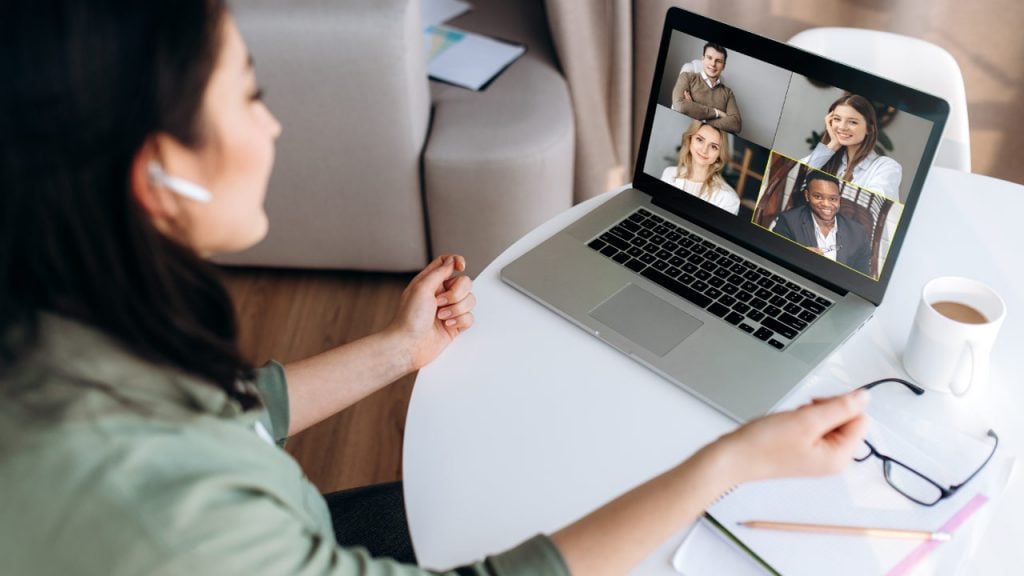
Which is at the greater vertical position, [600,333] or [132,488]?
[132,488]

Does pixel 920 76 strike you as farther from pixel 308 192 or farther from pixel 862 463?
pixel 308 192

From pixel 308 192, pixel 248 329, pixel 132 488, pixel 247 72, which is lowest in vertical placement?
pixel 248 329

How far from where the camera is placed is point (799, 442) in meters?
0.75

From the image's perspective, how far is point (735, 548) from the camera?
2.61ft

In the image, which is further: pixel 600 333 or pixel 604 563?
pixel 600 333

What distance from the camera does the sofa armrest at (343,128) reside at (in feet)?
5.44

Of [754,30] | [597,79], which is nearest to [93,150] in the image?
[597,79]

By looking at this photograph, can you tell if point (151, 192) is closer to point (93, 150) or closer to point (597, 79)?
point (93, 150)

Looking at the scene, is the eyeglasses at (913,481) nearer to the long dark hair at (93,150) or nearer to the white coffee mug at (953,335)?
the white coffee mug at (953,335)

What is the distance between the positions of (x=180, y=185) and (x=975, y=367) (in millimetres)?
799

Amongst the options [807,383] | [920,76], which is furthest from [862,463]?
[920,76]

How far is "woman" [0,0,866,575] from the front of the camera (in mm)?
517

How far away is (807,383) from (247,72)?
0.67 m

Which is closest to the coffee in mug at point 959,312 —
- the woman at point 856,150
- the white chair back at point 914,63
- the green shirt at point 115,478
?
the woman at point 856,150
